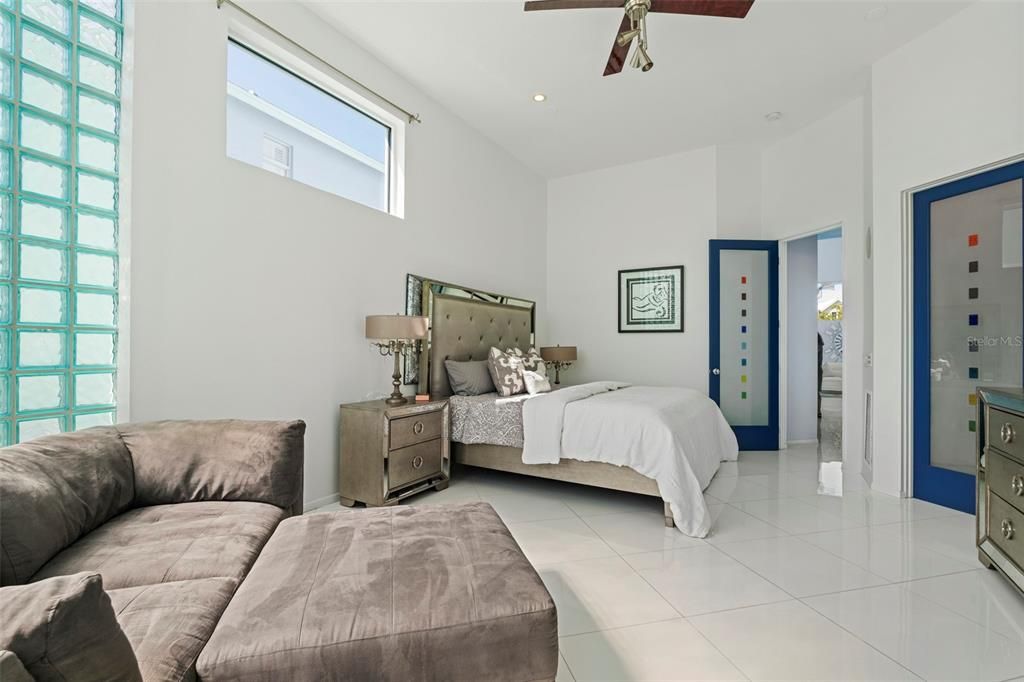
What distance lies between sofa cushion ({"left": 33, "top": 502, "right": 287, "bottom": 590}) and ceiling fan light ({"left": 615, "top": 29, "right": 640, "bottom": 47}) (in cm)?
270

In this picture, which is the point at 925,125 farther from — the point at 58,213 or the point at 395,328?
the point at 58,213

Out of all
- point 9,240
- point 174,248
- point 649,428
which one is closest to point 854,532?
point 649,428

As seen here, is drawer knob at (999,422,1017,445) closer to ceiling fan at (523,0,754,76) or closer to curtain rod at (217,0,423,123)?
ceiling fan at (523,0,754,76)

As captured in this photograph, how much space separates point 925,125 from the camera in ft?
10.7

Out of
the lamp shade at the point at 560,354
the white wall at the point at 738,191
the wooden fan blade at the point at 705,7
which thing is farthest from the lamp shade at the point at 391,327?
the white wall at the point at 738,191

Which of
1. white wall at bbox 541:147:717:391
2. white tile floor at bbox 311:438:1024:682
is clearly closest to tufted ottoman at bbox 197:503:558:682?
white tile floor at bbox 311:438:1024:682

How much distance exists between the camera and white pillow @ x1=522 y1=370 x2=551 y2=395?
3.96m

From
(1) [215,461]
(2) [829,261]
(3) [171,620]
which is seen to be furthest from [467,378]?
(2) [829,261]

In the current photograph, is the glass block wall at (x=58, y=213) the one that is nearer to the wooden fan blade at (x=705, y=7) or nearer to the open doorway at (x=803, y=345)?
the wooden fan blade at (x=705, y=7)

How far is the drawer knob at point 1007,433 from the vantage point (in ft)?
6.82

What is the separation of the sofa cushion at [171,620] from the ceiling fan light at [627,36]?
2.79m

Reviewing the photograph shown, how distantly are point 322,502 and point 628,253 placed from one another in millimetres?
4169

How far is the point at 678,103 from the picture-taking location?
418cm

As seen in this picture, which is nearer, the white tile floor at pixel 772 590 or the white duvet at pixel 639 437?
the white tile floor at pixel 772 590
